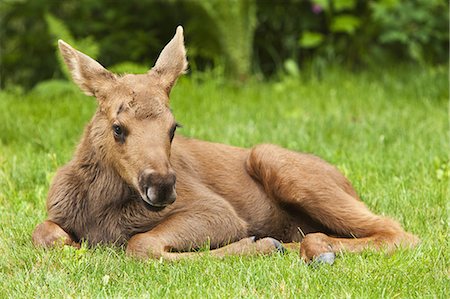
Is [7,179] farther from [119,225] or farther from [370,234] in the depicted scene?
[370,234]

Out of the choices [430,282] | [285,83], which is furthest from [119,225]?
[285,83]

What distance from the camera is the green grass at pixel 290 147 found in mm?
5359

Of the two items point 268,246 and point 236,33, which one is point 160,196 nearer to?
point 268,246

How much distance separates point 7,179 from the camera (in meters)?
7.81

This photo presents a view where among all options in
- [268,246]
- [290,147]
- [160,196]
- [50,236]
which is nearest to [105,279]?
[160,196]

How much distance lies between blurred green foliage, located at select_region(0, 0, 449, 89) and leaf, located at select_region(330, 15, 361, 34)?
1 centimetres

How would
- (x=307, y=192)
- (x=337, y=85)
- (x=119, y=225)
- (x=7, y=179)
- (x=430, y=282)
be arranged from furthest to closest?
1. (x=337, y=85)
2. (x=7, y=179)
3. (x=307, y=192)
4. (x=119, y=225)
5. (x=430, y=282)

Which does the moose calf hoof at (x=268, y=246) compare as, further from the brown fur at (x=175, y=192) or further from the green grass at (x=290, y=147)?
the green grass at (x=290, y=147)

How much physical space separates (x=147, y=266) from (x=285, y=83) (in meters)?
6.52

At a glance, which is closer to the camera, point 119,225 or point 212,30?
point 119,225

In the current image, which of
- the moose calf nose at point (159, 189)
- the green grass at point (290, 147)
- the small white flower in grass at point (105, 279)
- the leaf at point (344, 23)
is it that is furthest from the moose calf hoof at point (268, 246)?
the leaf at point (344, 23)

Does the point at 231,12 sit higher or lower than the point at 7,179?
higher

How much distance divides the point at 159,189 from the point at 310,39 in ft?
24.5

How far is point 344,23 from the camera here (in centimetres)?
1248
